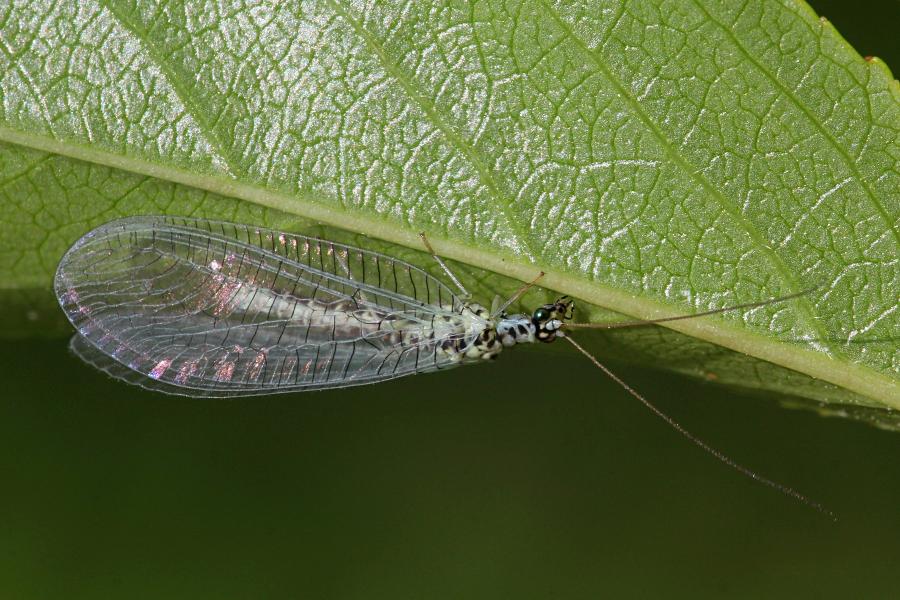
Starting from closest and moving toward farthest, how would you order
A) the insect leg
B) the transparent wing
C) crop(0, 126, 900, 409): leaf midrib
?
crop(0, 126, 900, 409): leaf midrib
the insect leg
the transparent wing

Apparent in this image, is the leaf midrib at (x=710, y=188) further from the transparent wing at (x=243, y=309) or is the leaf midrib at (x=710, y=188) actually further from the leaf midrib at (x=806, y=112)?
the transparent wing at (x=243, y=309)

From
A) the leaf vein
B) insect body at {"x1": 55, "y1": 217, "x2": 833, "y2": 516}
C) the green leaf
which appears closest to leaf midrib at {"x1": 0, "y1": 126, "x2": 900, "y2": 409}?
the green leaf

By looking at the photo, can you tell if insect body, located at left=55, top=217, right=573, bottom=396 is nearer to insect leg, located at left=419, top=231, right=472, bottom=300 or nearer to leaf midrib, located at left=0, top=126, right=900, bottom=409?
insect leg, located at left=419, top=231, right=472, bottom=300

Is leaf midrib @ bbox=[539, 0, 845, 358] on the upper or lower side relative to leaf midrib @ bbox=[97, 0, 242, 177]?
lower

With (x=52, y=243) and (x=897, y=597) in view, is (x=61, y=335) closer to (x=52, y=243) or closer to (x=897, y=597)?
(x=52, y=243)

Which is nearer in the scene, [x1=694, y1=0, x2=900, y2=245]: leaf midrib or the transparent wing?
[x1=694, y1=0, x2=900, y2=245]: leaf midrib

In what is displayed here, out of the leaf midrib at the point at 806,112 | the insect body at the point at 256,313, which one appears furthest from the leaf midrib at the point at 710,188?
the insect body at the point at 256,313

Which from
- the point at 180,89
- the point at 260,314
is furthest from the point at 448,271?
the point at 180,89

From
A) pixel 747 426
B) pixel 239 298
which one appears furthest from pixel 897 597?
pixel 239 298
